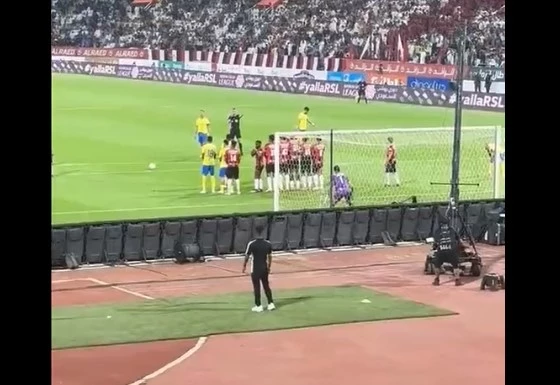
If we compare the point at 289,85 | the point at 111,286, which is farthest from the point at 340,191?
the point at 289,85

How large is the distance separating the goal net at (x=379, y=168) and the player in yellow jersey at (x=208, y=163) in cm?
148

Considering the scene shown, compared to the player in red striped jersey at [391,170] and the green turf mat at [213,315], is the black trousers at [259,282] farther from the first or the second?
the player in red striped jersey at [391,170]

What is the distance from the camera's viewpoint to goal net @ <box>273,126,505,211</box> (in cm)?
2205

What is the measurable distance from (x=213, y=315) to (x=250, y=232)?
14.0 ft

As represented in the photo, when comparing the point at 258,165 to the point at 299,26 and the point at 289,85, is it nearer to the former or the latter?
the point at 289,85

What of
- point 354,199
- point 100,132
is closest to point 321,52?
point 100,132

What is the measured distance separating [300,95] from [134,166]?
16.8m

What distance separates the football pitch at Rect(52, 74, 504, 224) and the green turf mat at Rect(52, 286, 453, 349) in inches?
246

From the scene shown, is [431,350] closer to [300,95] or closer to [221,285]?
[221,285]

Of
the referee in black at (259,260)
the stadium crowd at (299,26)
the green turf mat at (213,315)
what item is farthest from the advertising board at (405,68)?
the referee in black at (259,260)

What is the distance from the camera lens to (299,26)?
5041cm

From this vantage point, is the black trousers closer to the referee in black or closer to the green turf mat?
the referee in black

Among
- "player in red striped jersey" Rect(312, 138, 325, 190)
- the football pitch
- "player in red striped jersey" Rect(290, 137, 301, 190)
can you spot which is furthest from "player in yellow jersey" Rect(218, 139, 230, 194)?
"player in red striped jersey" Rect(312, 138, 325, 190)
